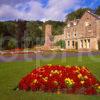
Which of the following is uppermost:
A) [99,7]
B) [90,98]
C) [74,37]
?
[99,7]

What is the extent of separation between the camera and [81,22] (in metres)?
69.2

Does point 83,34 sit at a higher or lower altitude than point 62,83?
higher

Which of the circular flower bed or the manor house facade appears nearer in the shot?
the circular flower bed

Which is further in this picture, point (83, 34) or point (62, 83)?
point (83, 34)

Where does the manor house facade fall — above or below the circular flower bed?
above

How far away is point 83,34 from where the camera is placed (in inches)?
2724

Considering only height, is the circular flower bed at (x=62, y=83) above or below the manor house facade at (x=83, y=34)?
below

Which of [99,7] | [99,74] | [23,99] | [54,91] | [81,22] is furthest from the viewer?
[99,7]

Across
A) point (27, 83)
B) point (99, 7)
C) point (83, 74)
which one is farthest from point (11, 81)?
point (99, 7)

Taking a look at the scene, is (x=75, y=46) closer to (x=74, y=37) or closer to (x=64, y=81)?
(x=74, y=37)

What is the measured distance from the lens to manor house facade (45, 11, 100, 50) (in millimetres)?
65250

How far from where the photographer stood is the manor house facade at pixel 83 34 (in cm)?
6525

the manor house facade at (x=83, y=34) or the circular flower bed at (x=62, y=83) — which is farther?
the manor house facade at (x=83, y=34)

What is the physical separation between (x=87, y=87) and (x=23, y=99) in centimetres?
330
